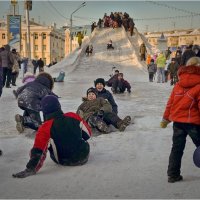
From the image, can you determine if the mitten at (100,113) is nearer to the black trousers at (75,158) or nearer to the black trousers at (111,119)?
the black trousers at (111,119)

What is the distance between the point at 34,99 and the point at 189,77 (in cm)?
333

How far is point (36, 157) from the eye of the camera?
441 cm

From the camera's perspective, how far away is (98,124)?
21.5 ft

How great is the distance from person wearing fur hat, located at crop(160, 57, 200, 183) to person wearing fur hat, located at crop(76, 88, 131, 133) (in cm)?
247

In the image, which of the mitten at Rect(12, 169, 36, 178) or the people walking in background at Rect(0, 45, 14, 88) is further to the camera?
the people walking in background at Rect(0, 45, 14, 88)

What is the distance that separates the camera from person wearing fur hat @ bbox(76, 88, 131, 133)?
21.7ft

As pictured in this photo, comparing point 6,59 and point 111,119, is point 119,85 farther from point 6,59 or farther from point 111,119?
point 111,119

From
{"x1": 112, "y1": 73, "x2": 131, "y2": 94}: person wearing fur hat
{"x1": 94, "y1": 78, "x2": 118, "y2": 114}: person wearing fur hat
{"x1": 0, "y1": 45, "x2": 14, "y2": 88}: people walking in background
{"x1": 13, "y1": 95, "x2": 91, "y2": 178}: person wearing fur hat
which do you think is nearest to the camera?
{"x1": 13, "y1": 95, "x2": 91, "y2": 178}: person wearing fur hat

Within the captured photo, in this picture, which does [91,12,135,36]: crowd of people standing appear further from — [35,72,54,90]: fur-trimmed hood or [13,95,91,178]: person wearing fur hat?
[13,95,91,178]: person wearing fur hat

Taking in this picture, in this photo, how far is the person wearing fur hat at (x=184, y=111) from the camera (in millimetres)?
4031

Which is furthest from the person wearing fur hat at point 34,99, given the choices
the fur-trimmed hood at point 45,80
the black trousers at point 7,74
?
the black trousers at point 7,74

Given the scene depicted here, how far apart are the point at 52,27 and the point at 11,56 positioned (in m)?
92.9

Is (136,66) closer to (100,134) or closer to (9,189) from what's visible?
(100,134)

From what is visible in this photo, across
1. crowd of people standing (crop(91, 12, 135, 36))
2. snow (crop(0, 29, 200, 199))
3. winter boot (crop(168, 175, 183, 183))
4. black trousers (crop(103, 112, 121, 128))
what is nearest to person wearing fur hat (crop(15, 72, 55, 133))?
snow (crop(0, 29, 200, 199))
